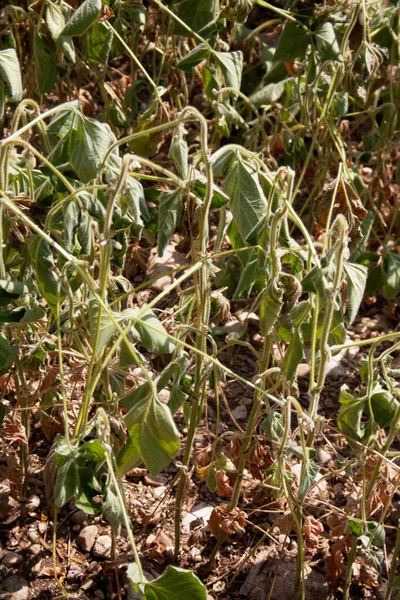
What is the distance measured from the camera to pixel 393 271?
8.39 feet

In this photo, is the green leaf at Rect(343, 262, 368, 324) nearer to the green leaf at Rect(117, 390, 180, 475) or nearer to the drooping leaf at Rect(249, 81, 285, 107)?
the green leaf at Rect(117, 390, 180, 475)

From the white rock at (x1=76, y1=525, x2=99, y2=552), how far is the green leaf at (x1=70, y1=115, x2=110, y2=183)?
2.86ft

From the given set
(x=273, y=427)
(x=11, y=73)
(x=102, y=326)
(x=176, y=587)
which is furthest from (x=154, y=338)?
(x=11, y=73)

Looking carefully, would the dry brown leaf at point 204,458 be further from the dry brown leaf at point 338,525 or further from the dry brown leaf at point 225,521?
the dry brown leaf at point 338,525

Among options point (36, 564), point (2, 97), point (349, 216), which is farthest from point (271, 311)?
point (36, 564)

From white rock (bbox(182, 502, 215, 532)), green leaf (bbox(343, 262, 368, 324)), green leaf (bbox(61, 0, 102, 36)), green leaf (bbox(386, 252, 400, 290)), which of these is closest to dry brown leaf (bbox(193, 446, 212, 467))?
white rock (bbox(182, 502, 215, 532))

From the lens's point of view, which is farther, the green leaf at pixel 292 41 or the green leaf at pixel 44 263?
the green leaf at pixel 292 41

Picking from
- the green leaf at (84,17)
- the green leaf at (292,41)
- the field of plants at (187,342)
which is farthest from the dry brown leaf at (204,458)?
the green leaf at (292,41)

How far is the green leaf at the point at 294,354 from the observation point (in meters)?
1.71

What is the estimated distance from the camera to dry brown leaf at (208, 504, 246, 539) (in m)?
1.92

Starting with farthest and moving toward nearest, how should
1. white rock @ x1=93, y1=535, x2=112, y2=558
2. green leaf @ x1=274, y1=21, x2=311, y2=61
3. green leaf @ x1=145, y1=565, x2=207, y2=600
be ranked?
green leaf @ x1=274, y1=21, x2=311, y2=61 → white rock @ x1=93, y1=535, x2=112, y2=558 → green leaf @ x1=145, y1=565, x2=207, y2=600

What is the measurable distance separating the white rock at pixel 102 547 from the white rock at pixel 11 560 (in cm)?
18

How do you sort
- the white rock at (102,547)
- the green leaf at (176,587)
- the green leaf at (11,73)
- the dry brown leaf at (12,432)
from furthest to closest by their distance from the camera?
the white rock at (102,547) < the dry brown leaf at (12,432) < the green leaf at (11,73) < the green leaf at (176,587)

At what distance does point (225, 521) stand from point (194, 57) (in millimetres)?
1176
